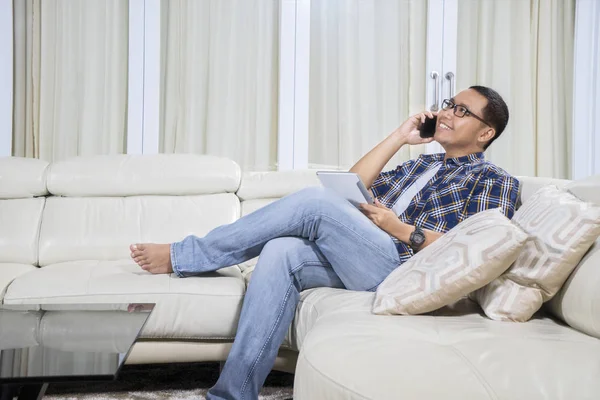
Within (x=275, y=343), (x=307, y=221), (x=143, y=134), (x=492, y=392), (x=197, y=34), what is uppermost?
(x=197, y=34)

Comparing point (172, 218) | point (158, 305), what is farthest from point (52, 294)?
point (172, 218)

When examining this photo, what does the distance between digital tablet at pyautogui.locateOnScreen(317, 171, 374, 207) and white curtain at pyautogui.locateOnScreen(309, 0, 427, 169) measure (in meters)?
1.91

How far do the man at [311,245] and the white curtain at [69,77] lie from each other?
1.90 meters

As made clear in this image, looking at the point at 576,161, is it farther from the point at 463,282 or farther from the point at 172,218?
the point at 463,282

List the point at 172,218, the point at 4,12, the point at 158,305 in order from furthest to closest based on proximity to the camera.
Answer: the point at 4,12, the point at 172,218, the point at 158,305

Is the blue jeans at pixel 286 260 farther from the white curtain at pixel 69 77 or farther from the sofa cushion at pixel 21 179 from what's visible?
the white curtain at pixel 69 77

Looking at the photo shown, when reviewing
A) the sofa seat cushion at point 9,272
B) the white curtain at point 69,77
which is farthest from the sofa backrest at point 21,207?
the white curtain at point 69,77

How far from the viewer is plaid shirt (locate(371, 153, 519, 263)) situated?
70.9 inches

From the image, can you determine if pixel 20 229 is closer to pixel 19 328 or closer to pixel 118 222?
pixel 118 222

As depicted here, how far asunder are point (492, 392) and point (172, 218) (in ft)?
6.07

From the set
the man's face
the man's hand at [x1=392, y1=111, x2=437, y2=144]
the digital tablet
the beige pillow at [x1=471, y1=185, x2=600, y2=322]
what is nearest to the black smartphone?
the man's hand at [x1=392, y1=111, x2=437, y2=144]

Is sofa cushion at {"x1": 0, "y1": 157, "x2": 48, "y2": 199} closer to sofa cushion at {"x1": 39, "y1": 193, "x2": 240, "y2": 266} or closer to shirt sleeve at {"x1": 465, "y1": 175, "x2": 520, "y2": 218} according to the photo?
sofa cushion at {"x1": 39, "y1": 193, "x2": 240, "y2": 266}

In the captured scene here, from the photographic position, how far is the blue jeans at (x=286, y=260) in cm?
161

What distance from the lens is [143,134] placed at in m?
3.60
